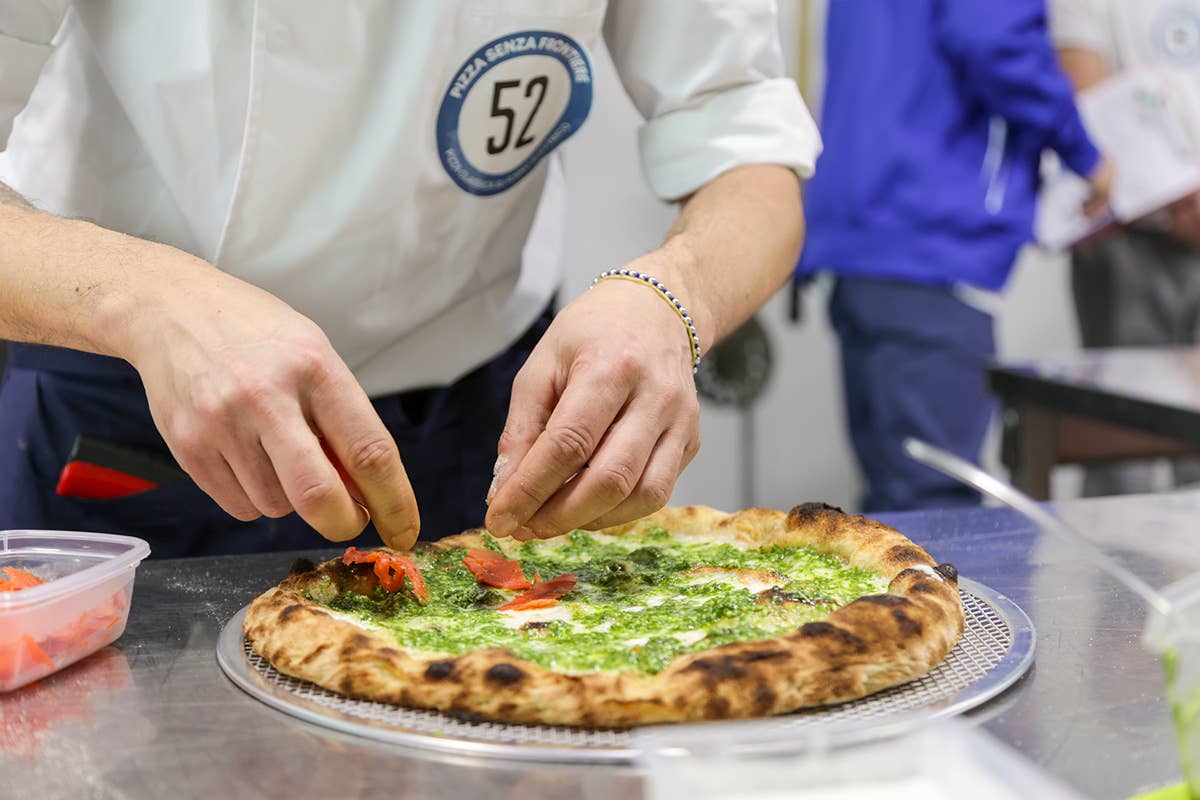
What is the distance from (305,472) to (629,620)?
292 millimetres

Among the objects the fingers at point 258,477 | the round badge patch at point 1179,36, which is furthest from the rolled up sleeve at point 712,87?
the round badge patch at point 1179,36

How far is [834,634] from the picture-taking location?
872mm

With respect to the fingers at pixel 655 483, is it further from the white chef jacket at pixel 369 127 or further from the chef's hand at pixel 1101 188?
the chef's hand at pixel 1101 188

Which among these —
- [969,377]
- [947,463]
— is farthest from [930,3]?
[947,463]

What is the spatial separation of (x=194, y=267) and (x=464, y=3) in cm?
43

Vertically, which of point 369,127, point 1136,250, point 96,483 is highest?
point 369,127

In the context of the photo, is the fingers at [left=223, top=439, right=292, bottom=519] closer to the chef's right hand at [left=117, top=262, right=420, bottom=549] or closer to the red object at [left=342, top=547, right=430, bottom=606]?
the chef's right hand at [left=117, top=262, right=420, bottom=549]

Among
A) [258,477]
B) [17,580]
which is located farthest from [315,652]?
[17,580]

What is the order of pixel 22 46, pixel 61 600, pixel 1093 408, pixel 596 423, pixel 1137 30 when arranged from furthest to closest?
pixel 1137 30 < pixel 1093 408 < pixel 22 46 < pixel 596 423 < pixel 61 600

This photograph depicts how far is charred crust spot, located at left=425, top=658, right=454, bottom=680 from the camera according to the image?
84 cm

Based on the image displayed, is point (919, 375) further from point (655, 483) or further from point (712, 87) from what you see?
point (655, 483)

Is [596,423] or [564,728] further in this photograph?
[596,423]

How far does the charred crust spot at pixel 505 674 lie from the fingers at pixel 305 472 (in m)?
0.18

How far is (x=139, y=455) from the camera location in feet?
4.32
